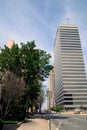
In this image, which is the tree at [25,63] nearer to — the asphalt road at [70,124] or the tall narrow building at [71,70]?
the asphalt road at [70,124]

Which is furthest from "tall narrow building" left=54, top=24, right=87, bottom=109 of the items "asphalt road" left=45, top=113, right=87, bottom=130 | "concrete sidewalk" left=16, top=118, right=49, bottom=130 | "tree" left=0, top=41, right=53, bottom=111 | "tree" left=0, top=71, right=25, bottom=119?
"concrete sidewalk" left=16, top=118, right=49, bottom=130

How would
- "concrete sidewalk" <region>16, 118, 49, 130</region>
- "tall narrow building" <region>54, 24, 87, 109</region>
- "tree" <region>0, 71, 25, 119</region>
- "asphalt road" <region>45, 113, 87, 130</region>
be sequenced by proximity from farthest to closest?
"tall narrow building" <region>54, 24, 87, 109</region>, "tree" <region>0, 71, 25, 119</region>, "concrete sidewalk" <region>16, 118, 49, 130</region>, "asphalt road" <region>45, 113, 87, 130</region>

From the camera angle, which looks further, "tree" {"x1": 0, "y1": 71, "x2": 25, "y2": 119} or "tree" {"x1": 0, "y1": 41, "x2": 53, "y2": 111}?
"tree" {"x1": 0, "y1": 41, "x2": 53, "y2": 111}

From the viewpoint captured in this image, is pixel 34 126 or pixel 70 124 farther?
pixel 70 124

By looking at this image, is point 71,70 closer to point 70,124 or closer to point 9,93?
point 9,93

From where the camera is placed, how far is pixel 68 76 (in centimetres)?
17700

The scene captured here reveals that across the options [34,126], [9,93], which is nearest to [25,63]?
[9,93]

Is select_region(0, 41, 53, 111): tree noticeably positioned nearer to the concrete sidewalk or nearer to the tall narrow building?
the concrete sidewalk

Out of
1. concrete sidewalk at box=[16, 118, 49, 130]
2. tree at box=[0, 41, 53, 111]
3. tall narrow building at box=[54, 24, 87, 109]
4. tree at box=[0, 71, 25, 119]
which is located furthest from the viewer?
tall narrow building at box=[54, 24, 87, 109]

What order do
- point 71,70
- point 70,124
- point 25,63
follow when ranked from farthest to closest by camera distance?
point 71,70 < point 25,63 < point 70,124

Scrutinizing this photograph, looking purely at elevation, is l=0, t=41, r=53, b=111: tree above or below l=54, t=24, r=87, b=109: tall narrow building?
below

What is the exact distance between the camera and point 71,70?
179000 millimetres

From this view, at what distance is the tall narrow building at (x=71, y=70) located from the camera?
6654 inches

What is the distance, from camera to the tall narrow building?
169000 millimetres
